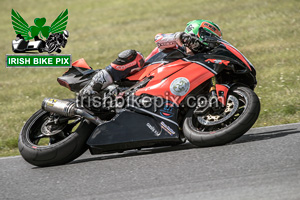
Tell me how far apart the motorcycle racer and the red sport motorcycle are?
0.36 ft

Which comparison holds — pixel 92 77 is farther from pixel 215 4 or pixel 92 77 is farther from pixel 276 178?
pixel 215 4

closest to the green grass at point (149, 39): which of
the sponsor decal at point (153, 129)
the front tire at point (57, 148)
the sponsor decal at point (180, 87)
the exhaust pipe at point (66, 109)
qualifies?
the front tire at point (57, 148)

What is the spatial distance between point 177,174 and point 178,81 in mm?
1341

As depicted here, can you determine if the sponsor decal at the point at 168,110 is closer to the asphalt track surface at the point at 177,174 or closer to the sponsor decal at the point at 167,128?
the sponsor decal at the point at 167,128

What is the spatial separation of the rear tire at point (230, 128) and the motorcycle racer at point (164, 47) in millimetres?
700

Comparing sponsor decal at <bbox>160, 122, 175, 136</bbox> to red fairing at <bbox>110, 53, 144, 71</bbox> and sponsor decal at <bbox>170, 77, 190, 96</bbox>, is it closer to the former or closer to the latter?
sponsor decal at <bbox>170, 77, 190, 96</bbox>

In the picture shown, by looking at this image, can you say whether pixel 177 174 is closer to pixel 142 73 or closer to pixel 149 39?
pixel 142 73

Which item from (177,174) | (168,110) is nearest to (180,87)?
(168,110)

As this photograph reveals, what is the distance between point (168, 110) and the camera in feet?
18.1

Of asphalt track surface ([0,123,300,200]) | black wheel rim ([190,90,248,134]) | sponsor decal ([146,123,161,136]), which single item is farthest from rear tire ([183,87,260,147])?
sponsor decal ([146,123,161,136])

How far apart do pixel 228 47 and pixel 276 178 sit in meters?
1.98

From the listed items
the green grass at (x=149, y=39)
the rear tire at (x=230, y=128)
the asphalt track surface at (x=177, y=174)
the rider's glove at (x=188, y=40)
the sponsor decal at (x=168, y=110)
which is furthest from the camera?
the green grass at (x=149, y=39)

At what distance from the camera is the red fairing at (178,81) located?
5543mm

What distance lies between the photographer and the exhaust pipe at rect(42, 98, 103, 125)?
5.58m
